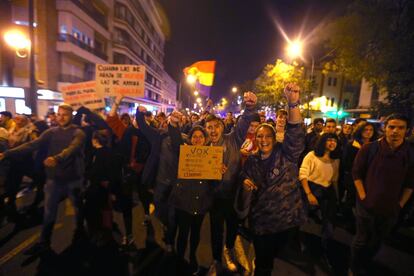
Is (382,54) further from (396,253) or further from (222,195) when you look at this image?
(222,195)

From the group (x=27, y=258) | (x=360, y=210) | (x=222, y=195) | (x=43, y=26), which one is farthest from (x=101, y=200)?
(x=43, y=26)

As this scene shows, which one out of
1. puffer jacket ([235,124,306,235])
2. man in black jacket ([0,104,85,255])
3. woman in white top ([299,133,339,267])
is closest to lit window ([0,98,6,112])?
man in black jacket ([0,104,85,255])

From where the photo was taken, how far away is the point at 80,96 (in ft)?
15.0

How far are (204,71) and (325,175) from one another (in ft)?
22.5

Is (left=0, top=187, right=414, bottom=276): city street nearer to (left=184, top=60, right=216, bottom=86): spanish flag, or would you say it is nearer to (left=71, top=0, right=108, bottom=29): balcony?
(left=184, top=60, right=216, bottom=86): spanish flag

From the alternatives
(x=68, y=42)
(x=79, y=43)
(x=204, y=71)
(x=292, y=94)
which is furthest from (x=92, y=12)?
(x=292, y=94)

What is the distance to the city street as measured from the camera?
3.30 m

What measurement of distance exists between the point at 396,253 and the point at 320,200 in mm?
1572

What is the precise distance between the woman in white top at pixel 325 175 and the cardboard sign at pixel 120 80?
3.12 metres

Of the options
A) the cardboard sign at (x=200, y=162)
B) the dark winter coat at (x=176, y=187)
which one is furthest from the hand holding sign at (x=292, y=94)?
the dark winter coat at (x=176, y=187)

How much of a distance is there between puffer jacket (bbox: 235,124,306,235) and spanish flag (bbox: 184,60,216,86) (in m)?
7.26

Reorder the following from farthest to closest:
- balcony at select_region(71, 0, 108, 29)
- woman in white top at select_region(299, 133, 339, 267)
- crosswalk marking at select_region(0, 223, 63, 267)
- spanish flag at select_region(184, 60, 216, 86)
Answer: balcony at select_region(71, 0, 108, 29), spanish flag at select_region(184, 60, 216, 86), woman in white top at select_region(299, 133, 339, 267), crosswalk marking at select_region(0, 223, 63, 267)

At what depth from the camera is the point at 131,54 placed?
40594 mm

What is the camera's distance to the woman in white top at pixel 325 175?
12.3ft
